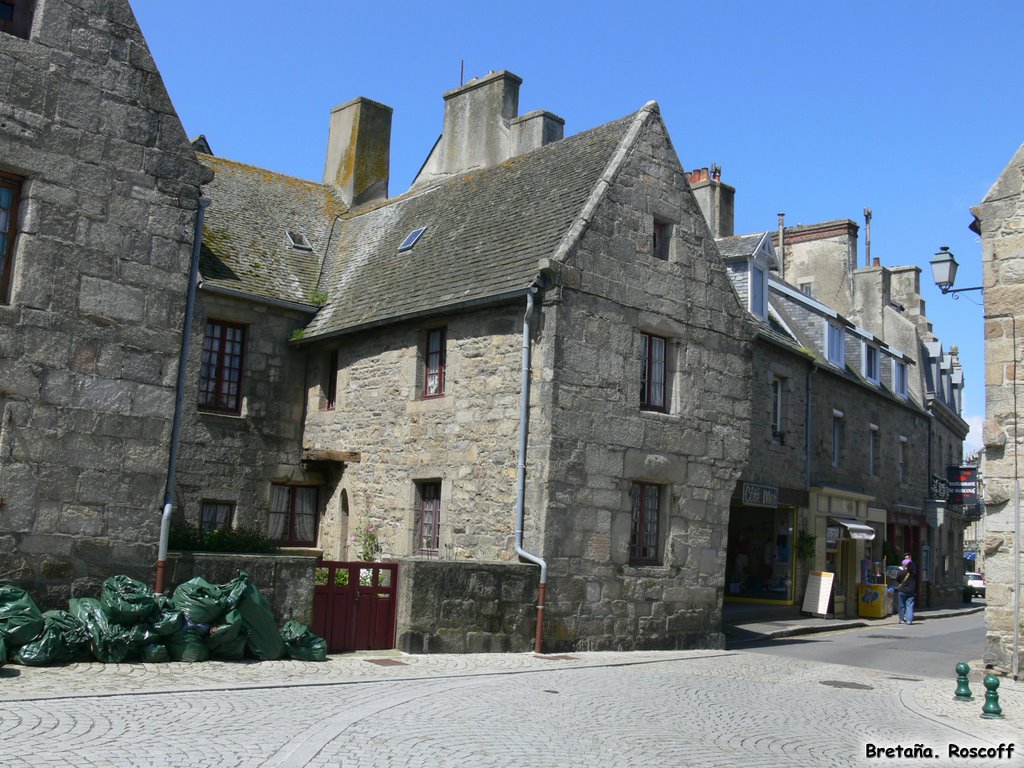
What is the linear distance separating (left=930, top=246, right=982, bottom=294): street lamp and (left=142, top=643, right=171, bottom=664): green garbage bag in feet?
34.1

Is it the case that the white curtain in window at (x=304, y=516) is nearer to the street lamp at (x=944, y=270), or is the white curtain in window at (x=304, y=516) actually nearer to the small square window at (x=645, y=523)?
the small square window at (x=645, y=523)

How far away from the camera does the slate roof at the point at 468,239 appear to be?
14148mm

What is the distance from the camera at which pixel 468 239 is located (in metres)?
15.6

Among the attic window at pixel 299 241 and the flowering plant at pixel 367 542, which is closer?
the flowering plant at pixel 367 542

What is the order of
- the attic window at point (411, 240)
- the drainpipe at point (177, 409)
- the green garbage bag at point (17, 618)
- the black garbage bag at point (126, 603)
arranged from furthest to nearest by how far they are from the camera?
the attic window at point (411, 240) < the drainpipe at point (177, 409) < the black garbage bag at point (126, 603) < the green garbage bag at point (17, 618)

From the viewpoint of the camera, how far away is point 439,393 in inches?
579

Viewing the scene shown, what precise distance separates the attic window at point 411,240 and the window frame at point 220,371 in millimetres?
2861

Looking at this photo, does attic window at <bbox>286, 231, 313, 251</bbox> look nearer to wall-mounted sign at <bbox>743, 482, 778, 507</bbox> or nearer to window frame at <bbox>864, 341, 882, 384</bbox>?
wall-mounted sign at <bbox>743, 482, 778, 507</bbox>

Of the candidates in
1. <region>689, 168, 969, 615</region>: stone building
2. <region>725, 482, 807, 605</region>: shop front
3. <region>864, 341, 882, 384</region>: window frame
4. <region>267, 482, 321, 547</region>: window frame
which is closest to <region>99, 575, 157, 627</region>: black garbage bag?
<region>267, 482, 321, 547</region>: window frame

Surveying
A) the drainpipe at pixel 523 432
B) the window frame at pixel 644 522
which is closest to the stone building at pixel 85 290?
the drainpipe at pixel 523 432

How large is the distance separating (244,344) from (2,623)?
782 cm

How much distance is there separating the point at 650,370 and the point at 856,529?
1055 cm

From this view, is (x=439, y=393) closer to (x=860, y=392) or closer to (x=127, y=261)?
(x=127, y=261)

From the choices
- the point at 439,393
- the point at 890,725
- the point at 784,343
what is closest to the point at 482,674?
the point at 890,725
